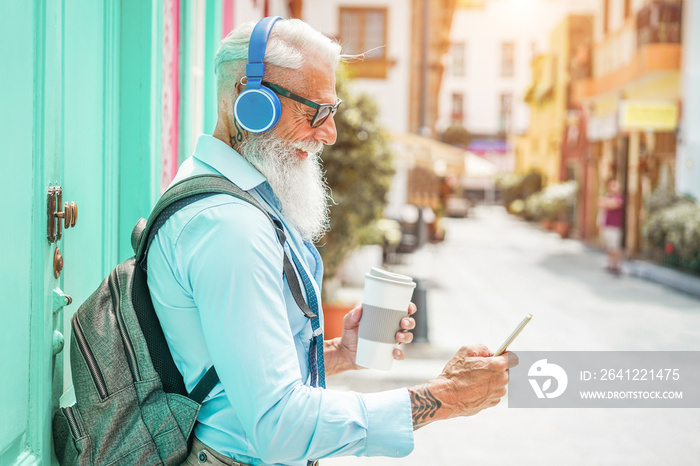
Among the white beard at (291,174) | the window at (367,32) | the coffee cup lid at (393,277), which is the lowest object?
the coffee cup lid at (393,277)

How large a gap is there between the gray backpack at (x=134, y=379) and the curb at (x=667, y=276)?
13.1m

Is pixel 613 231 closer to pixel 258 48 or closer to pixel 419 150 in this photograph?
pixel 419 150

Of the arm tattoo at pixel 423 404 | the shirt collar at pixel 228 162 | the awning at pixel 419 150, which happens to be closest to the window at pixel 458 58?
the awning at pixel 419 150

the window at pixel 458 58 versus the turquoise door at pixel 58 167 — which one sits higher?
the window at pixel 458 58

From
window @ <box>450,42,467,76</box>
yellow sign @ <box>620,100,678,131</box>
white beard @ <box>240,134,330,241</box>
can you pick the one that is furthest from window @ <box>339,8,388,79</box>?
window @ <box>450,42,467,76</box>

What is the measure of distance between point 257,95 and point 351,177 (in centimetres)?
702

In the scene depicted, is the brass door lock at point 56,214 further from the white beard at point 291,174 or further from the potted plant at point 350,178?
the potted plant at point 350,178

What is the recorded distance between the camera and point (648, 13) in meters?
19.0

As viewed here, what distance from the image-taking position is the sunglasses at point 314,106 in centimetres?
173

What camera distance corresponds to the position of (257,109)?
1.68 metres

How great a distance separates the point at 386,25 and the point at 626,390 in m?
14.4

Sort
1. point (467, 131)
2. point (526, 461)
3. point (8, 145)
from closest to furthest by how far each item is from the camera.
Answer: point (8, 145)
point (526, 461)
point (467, 131)

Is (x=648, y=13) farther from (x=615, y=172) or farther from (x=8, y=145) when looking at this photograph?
(x=8, y=145)

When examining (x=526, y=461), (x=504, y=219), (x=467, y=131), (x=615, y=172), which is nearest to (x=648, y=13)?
(x=615, y=172)
